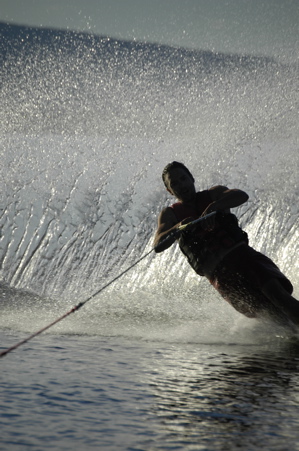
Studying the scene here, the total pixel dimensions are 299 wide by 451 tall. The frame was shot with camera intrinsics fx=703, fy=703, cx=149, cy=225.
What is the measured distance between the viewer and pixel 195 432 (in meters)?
2.62

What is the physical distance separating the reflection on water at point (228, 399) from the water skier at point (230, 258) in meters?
0.75

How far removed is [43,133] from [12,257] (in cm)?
234

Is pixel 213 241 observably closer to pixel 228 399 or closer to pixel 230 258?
pixel 230 258

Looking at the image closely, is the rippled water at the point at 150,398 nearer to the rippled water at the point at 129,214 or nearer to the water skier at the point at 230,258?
the rippled water at the point at 129,214

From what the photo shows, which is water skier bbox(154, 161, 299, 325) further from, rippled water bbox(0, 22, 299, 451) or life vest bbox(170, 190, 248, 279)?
rippled water bbox(0, 22, 299, 451)

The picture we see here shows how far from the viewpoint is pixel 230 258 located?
533 centimetres

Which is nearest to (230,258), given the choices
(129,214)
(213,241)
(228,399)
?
(213,241)

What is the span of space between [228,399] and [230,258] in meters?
2.25

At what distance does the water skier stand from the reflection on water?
2.47 feet

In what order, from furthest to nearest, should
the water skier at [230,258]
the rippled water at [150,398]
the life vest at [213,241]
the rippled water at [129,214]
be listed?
the life vest at [213,241]
the water skier at [230,258]
the rippled water at [129,214]
the rippled water at [150,398]

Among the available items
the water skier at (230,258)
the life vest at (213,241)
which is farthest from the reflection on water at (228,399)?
the life vest at (213,241)

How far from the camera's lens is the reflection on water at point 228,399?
2.58m

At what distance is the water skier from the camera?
5.19 m

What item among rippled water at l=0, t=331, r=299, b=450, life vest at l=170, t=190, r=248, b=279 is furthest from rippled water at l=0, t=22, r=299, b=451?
life vest at l=170, t=190, r=248, b=279
